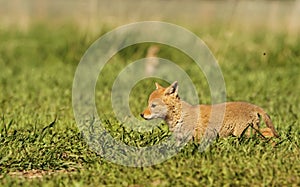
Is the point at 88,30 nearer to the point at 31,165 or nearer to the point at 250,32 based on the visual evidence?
the point at 250,32

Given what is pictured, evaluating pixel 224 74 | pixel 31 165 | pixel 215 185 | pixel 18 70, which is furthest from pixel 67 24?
pixel 215 185

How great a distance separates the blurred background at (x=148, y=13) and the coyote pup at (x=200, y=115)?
5601 mm

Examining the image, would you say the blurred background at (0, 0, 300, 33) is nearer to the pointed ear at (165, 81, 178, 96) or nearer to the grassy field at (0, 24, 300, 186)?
the grassy field at (0, 24, 300, 186)

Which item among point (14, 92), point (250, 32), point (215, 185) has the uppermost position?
point (250, 32)

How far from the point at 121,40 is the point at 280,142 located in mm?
6059

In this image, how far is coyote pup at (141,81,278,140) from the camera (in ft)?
19.0

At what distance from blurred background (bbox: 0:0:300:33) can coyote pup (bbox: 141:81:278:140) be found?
18.4ft

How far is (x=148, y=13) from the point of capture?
13.6 metres

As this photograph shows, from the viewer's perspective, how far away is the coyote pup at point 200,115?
580 centimetres

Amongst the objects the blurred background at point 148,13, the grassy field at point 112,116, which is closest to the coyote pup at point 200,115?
the grassy field at point 112,116

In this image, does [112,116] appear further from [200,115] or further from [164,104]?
[200,115]

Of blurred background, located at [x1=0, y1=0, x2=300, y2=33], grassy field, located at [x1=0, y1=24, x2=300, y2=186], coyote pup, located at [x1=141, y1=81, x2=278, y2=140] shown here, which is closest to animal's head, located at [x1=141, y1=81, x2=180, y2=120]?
coyote pup, located at [x1=141, y1=81, x2=278, y2=140]

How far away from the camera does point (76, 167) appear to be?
17.4 ft

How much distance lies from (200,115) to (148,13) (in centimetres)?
791
